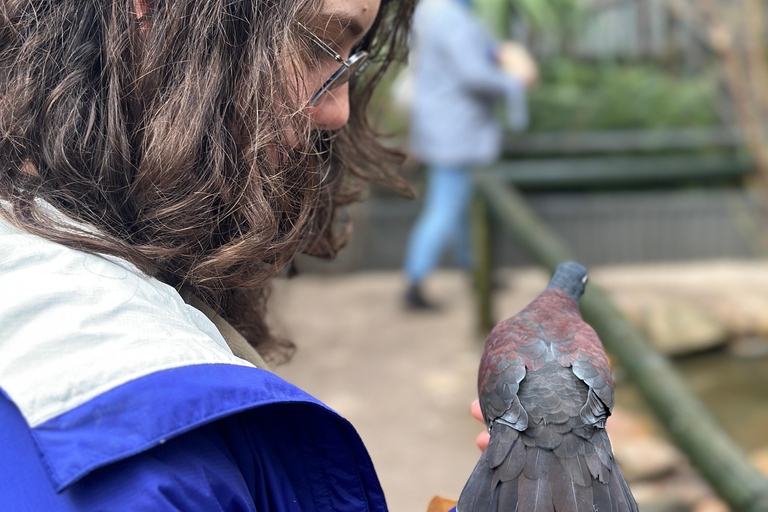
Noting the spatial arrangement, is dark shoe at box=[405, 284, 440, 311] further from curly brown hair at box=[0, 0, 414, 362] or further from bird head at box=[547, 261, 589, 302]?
curly brown hair at box=[0, 0, 414, 362]

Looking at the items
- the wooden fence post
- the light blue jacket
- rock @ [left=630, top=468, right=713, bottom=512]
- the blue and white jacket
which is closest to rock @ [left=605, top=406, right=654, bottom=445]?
rock @ [left=630, top=468, right=713, bottom=512]

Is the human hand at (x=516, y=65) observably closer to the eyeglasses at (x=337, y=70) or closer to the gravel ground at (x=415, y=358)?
the gravel ground at (x=415, y=358)

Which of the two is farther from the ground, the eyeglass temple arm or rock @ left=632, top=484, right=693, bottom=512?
the eyeglass temple arm

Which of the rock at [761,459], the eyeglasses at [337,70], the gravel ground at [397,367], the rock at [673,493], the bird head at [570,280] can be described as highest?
the eyeglasses at [337,70]

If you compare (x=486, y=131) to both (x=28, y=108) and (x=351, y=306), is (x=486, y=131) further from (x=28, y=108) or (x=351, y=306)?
(x=28, y=108)

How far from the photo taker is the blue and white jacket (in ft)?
2.35

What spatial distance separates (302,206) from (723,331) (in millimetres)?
4307

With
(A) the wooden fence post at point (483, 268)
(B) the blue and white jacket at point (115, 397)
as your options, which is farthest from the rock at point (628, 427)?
(B) the blue and white jacket at point (115, 397)

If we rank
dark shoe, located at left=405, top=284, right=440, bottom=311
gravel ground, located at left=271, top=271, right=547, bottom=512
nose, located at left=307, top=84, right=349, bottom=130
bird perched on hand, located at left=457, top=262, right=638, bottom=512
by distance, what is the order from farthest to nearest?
dark shoe, located at left=405, top=284, right=440, bottom=311, gravel ground, located at left=271, top=271, right=547, bottom=512, nose, located at left=307, top=84, right=349, bottom=130, bird perched on hand, located at left=457, top=262, right=638, bottom=512

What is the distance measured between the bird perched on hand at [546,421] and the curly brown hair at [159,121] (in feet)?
1.61

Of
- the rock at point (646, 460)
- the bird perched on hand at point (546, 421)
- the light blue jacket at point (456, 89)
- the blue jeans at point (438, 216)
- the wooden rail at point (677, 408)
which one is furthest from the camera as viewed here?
the blue jeans at point (438, 216)

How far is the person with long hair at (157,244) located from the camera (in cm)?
73

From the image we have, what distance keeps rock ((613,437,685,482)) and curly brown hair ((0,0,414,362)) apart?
8.49ft

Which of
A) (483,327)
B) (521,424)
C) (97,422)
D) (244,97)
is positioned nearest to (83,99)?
(244,97)
